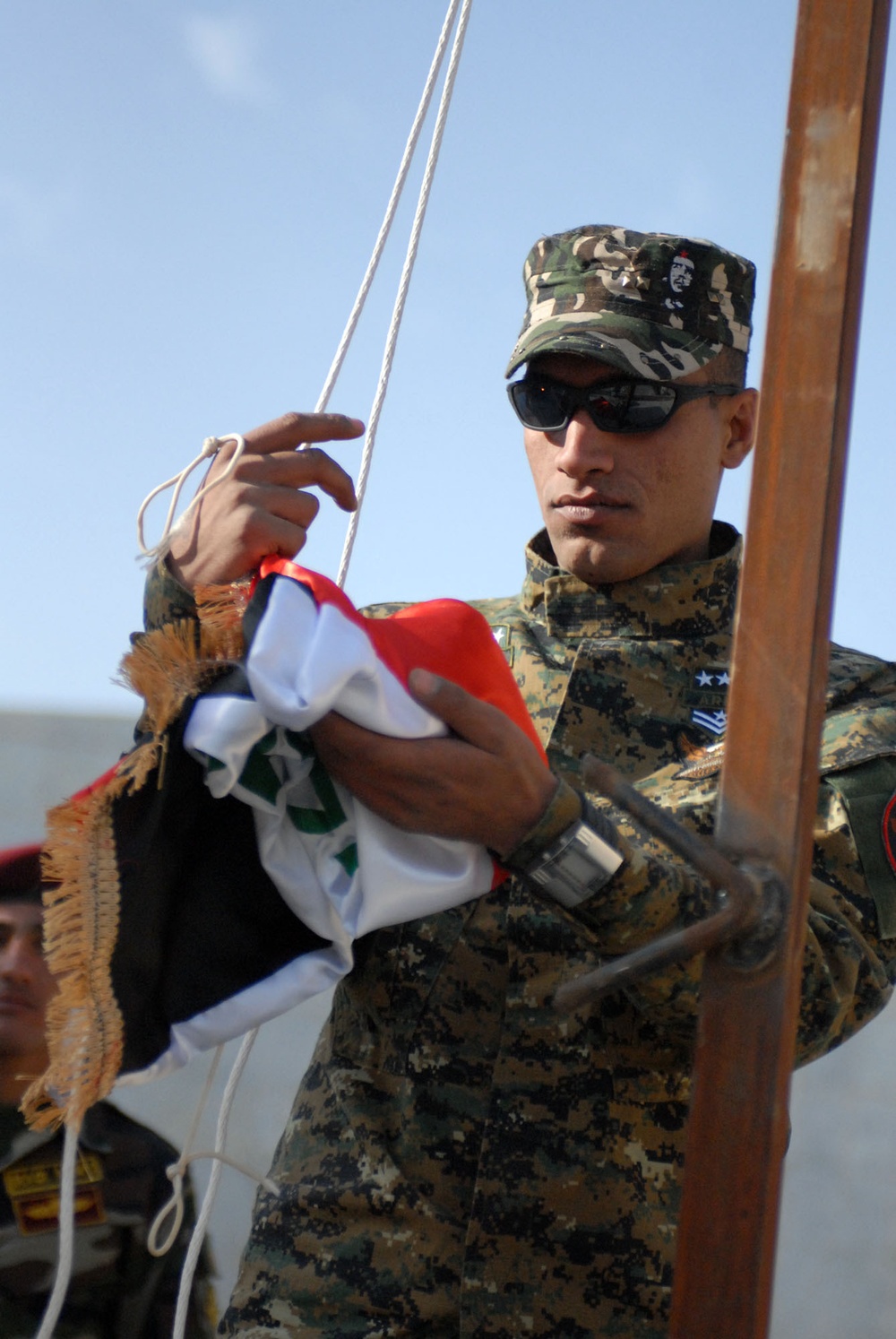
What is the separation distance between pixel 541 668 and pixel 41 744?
3003 mm

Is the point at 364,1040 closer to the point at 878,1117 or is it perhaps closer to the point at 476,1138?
the point at 476,1138

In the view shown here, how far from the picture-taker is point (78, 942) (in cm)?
140

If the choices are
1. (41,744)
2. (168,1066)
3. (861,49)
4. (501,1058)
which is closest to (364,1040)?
(501,1058)

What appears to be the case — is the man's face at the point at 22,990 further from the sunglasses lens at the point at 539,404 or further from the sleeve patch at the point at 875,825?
the sleeve patch at the point at 875,825

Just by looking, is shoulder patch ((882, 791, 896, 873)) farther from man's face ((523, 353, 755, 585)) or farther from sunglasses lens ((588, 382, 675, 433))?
sunglasses lens ((588, 382, 675, 433))

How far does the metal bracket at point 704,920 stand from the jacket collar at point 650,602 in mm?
915

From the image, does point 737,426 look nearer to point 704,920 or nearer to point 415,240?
point 415,240

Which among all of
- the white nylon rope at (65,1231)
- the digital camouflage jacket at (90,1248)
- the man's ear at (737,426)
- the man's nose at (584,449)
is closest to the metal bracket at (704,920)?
the white nylon rope at (65,1231)

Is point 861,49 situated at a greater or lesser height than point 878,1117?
greater

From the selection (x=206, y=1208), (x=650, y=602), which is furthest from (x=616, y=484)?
(x=206, y=1208)

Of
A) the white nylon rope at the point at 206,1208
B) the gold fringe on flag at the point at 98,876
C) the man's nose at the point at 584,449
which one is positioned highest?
the man's nose at the point at 584,449

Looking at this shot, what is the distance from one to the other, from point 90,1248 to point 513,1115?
1289 millimetres

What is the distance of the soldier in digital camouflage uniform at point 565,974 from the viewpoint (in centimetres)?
161

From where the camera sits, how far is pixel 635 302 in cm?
210
